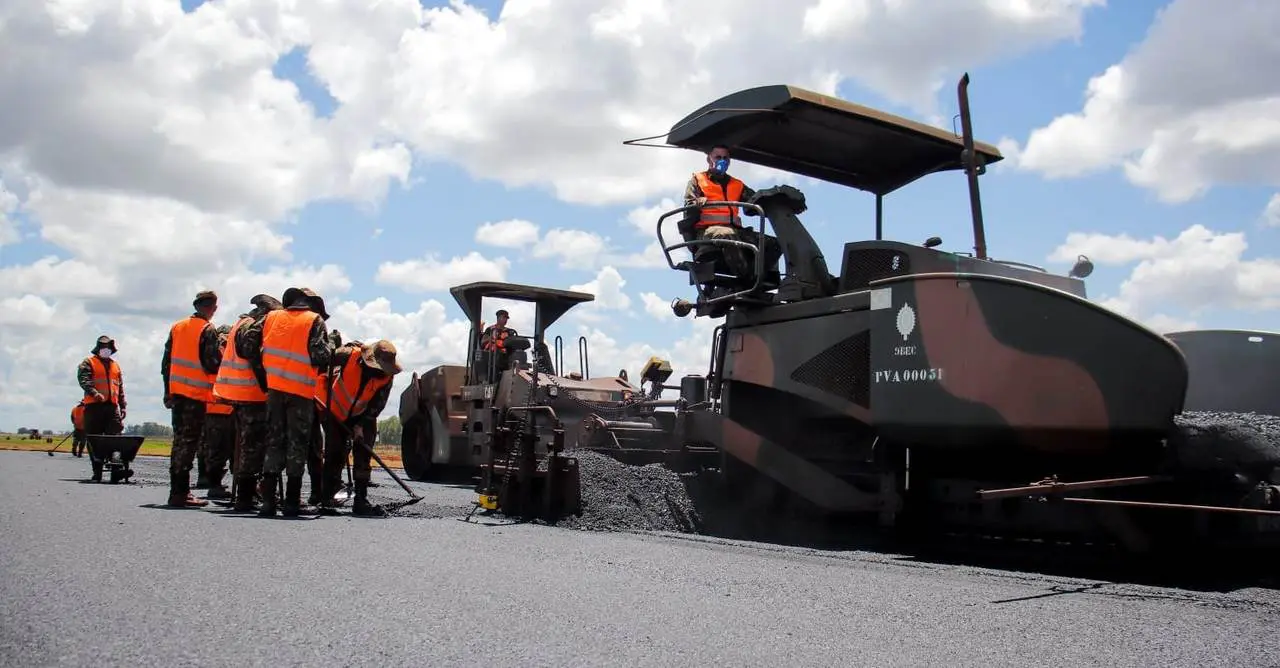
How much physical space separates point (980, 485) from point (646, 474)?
2.74 m

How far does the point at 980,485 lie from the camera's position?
5.77m

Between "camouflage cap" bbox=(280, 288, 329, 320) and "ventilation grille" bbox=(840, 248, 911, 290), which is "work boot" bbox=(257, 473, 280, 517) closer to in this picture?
"camouflage cap" bbox=(280, 288, 329, 320)

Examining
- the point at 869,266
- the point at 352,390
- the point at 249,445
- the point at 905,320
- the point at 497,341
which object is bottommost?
the point at 249,445

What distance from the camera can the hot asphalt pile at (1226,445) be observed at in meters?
4.86

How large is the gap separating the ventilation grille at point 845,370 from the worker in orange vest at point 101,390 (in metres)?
9.52

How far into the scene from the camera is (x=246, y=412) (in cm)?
764

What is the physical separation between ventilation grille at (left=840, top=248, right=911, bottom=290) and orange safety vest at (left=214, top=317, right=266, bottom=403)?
4522mm

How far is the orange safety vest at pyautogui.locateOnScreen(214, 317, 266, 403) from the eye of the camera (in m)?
7.63

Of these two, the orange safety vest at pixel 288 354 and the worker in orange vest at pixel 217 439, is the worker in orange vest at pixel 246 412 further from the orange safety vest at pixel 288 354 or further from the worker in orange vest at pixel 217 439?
the worker in orange vest at pixel 217 439

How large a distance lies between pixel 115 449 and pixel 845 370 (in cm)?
815

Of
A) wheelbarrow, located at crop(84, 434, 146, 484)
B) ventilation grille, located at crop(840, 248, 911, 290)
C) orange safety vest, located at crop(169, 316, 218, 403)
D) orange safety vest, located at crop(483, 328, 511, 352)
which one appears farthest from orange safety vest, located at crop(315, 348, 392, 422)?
orange safety vest, located at crop(483, 328, 511, 352)

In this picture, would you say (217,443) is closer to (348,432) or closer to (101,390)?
(348,432)

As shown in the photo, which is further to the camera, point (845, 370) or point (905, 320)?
point (845, 370)

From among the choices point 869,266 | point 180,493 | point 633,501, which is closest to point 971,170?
point 869,266
